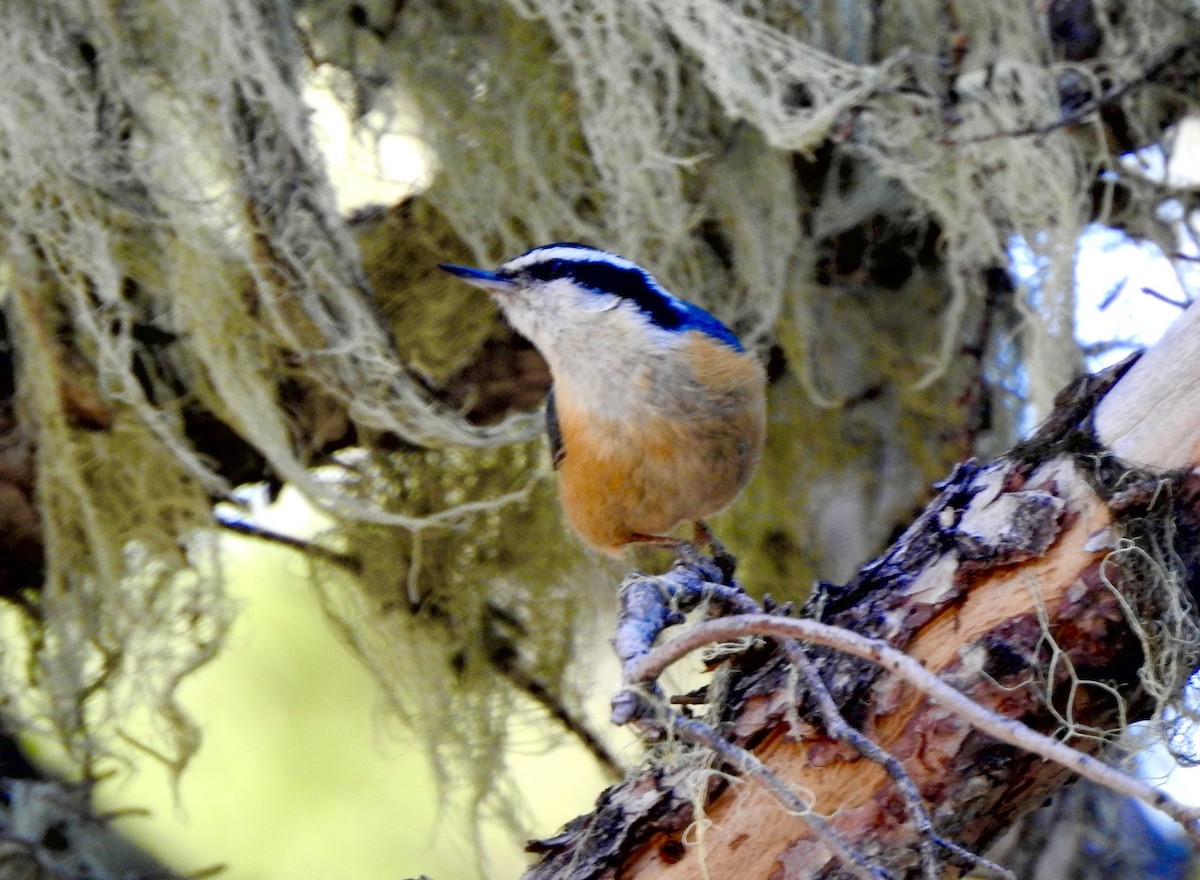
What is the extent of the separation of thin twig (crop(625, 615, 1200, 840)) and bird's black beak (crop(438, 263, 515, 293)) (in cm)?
88

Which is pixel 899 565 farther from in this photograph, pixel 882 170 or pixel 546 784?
pixel 546 784

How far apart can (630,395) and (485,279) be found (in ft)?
0.90

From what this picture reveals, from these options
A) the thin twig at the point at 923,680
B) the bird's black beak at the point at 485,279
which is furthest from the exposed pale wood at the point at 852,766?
the bird's black beak at the point at 485,279

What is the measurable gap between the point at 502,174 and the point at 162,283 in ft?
1.88

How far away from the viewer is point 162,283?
2010 millimetres

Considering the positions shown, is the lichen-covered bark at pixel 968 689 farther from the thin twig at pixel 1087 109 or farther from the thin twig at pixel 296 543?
the thin twig at pixel 296 543

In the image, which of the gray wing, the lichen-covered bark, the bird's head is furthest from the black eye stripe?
the lichen-covered bark

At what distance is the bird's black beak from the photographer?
1719 millimetres

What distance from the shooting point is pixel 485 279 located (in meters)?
1.74

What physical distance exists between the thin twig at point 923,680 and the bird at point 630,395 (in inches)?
25.6

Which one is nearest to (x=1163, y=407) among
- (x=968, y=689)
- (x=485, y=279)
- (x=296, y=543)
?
(x=968, y=689)

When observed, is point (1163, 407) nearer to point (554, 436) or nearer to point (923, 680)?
point (923, 680)

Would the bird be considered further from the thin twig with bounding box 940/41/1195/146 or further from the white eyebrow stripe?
the thin twig with bounding box 940/41/1195/146

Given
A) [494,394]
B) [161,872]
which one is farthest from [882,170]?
[161,872]
